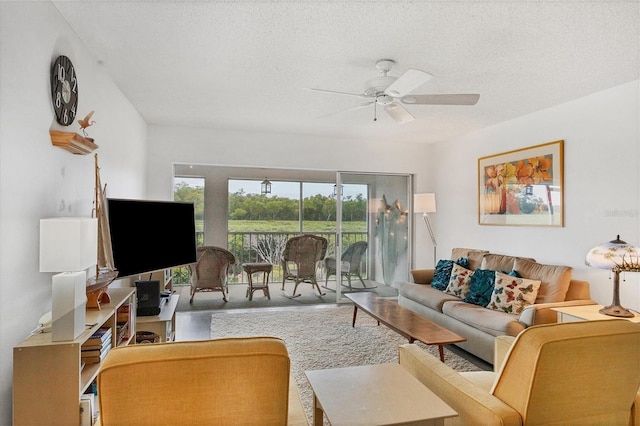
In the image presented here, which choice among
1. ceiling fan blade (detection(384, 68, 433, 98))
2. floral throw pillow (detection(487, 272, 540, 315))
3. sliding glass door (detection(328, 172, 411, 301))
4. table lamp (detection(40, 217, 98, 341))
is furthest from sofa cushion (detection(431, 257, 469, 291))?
table lamp (detection(40, 217, 98, 341))

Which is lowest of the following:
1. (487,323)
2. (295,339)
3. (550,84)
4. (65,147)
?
(295,339)

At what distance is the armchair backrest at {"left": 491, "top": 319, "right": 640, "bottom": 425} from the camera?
137 cm

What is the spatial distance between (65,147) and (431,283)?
13.5 feet

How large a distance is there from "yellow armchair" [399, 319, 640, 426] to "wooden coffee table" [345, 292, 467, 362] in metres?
1.33

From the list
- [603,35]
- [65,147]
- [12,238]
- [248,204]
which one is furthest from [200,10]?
[248,204]

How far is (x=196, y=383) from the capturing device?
3.73 feet

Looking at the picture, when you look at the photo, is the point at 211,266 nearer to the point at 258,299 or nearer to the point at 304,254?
the point at 258,299

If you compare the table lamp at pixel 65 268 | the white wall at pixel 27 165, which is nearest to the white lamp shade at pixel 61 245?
the table lamp at pixel 65 268

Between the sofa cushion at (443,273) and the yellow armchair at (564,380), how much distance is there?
2.97m

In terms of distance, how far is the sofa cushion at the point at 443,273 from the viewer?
178 inches

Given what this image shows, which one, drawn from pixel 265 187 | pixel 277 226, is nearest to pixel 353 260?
pixel 277 226

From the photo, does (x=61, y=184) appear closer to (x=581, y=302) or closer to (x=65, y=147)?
(x=65, y=147)

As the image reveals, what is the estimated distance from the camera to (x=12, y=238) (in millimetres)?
1713

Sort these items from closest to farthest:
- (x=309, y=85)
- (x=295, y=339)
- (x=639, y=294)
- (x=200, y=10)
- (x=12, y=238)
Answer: (x=12, y=238) < (x=200, y=10) < (x=639, y=294) < (x=309, y=85) < (x=295, y=339)
